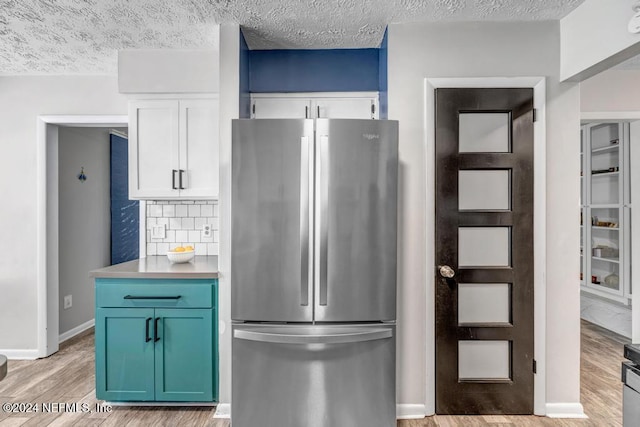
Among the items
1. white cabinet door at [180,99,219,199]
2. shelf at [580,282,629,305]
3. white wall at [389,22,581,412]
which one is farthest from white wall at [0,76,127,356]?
shelf at [580,282,629,305]

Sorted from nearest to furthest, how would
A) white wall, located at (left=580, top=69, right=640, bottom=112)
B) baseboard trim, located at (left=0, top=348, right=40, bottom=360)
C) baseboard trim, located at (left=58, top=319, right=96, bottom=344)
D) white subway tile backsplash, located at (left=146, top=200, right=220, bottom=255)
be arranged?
1. white wall, located at (left=580, top=69, right=640, bottom=112)
2. white subway tile backsplash, located at (left=146, top=200, right=220, bottom=255)
3. baseboard trim, located at (left=0, top=348, right=40, bottom=360)
4. baseboard trim, located at (left=58, top=319, right=96, bottom=344)

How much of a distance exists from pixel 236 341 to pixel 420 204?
1.41 metres

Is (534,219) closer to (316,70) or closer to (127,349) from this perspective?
(316,70)

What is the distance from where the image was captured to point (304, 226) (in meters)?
2.06

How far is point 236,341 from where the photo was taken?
2.09 m

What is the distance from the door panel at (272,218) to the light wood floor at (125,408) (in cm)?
92

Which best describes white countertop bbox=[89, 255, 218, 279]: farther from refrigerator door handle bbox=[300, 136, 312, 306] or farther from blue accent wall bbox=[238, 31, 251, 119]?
blue accent wall bbox=[238, 31, 251, 119]

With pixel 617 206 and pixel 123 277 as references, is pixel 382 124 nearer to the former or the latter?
pixel 123 277

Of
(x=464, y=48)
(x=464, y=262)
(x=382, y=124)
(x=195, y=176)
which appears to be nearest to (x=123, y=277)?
(x=195, y=176)

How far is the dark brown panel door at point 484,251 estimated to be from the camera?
2389 millimetres

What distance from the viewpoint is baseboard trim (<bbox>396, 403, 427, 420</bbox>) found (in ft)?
7.79

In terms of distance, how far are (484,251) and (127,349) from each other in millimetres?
2408

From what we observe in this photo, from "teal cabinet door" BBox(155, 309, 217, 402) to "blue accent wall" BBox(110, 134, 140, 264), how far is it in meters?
2.56

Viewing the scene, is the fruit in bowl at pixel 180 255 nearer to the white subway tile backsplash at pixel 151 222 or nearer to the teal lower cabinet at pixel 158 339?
the teal lower cabinet at pixel 158 339
